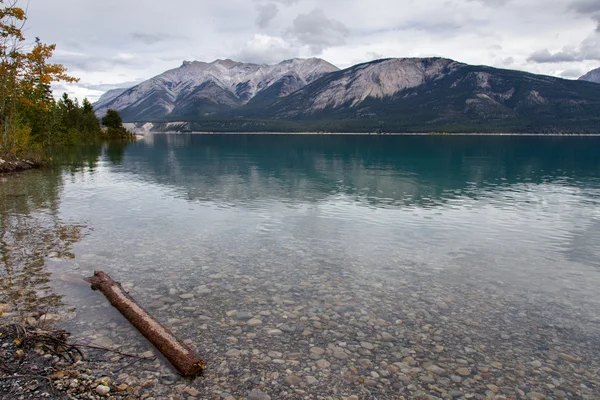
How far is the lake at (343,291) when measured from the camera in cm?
1010

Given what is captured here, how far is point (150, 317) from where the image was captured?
1186cm

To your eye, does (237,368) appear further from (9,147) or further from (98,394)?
(9,147)

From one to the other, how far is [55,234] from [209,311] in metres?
13.8

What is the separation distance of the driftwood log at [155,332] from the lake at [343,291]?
29cm

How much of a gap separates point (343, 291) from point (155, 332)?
23.0 ft

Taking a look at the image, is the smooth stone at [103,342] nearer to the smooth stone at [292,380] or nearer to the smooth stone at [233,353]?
the smooth stone at [233,353]

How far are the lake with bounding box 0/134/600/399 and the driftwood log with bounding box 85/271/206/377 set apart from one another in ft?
0.95

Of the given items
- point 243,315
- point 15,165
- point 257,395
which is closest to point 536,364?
point 257,395

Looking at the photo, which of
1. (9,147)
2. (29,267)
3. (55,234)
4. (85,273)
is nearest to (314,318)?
(85,273)

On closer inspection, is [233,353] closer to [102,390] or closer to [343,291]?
[102,390]

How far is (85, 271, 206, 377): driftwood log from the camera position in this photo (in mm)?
9836

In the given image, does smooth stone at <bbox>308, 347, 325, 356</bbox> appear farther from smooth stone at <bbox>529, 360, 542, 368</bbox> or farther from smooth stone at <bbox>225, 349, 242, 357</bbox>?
smooth stone at <bbox>529, 360, 542, 368</bbox>

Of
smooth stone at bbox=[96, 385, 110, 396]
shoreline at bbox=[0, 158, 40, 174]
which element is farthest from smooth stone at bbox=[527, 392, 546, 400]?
shoreline at bbox=[0, 158, 40, 174]

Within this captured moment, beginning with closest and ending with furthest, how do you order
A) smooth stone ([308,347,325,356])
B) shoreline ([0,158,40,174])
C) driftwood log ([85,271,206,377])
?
driftwood log ([85,271,206,377]) < smooth stone ([308,347,325,356]) < shoreline ([0,158,40,174])
